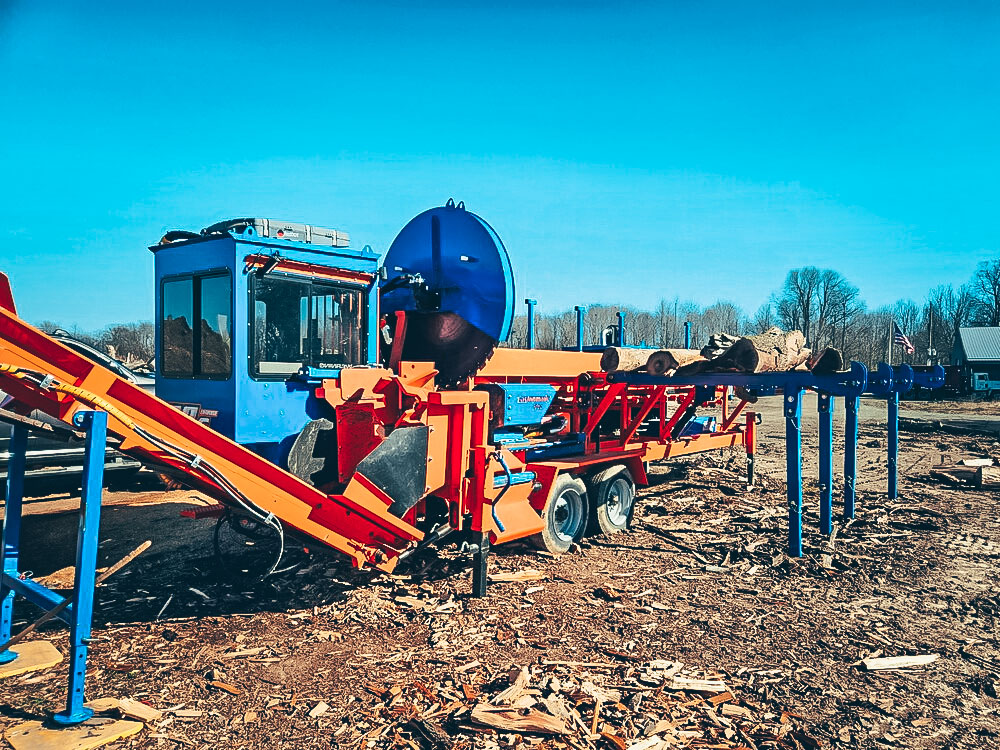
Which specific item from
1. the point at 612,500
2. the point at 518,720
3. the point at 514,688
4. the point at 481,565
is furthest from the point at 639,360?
the point at 518,720

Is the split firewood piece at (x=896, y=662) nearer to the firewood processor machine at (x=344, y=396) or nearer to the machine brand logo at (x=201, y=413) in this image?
the firewood processor machine at (x=344, y=396)

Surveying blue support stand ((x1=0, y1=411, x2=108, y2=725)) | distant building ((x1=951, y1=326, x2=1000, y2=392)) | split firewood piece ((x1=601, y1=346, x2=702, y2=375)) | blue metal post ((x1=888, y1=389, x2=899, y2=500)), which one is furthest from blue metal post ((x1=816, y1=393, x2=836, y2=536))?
distant building ((x1=951, y1=326, x2=1000, y2=392))

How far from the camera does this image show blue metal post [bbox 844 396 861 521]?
29.3 ft

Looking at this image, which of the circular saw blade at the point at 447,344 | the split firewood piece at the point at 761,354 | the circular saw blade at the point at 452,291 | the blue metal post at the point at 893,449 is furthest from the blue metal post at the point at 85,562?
the blue metal post at the point at 893,449

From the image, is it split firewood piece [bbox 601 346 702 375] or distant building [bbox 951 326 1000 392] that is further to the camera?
distant building [bbox 951 326 1000 392]

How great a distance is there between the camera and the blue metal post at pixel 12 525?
5.23m

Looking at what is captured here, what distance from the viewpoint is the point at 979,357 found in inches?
1921

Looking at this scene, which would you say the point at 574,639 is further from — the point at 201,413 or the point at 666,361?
the point at 666,361

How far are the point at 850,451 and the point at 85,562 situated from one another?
8657 mm

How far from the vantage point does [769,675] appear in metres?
5.14

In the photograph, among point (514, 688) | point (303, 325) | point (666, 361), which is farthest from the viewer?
point (666, 361)

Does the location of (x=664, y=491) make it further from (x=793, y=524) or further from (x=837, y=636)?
(x=837, y=636)

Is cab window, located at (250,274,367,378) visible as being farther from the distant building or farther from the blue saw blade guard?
the distant building

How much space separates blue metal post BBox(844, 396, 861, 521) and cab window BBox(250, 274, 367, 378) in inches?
240
